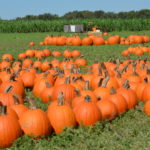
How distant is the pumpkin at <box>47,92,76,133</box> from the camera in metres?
4.79

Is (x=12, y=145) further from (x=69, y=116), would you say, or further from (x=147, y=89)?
(x=147, y=89)

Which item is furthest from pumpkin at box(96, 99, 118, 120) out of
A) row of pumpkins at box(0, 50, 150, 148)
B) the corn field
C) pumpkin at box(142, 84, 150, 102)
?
the corn field

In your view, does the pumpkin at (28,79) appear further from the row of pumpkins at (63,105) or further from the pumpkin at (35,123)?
the pumpkin at (35,123)

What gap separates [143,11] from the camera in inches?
3920

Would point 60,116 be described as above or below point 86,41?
below

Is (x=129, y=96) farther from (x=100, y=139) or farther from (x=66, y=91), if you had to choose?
(x=100, y=139)

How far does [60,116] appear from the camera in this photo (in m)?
4.79

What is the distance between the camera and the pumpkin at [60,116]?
15.7ft

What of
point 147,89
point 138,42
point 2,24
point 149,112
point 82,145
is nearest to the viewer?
point 82,145

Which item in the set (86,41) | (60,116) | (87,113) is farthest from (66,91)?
(86,41)

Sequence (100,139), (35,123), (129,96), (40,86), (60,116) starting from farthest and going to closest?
(40,86)
(129,96)
(60,116)
(35,123)
(100,139)

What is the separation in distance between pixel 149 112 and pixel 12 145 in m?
2.36

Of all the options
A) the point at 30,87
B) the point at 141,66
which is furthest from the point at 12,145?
the point at 141,66

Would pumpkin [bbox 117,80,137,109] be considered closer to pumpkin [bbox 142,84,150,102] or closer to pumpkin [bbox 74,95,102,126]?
pumpkin [bbox 142,84,150,102]
